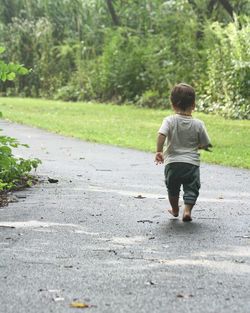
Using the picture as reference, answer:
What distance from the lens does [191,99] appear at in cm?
707

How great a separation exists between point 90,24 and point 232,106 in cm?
1631

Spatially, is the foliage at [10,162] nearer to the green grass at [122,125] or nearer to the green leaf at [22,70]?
the green leaf at [22,70]

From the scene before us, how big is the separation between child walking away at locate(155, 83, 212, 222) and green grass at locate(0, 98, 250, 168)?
5271 millimetres

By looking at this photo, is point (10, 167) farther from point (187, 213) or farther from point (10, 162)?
point (187, 213)

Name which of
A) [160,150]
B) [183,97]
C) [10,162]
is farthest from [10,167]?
[183,97]

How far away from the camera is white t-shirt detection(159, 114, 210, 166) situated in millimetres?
7062

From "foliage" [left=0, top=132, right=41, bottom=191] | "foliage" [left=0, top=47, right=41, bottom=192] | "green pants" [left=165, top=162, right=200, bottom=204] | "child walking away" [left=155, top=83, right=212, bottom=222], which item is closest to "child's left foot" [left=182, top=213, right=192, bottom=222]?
"child walking away" [left=155, top=83, right=212, bottom=222]

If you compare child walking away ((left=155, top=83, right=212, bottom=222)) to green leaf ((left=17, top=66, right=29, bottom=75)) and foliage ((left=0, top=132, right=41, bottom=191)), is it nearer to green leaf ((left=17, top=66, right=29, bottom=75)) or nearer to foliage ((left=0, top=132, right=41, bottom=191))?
green leaf ((left=17, top=66, right=29, bottom=75))

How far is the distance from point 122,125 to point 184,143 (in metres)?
14.1

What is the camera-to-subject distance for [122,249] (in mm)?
5859

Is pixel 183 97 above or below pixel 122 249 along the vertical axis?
above

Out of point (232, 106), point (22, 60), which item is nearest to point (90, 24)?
point (22, 60)

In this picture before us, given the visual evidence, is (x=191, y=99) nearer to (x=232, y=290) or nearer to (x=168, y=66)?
(x=232, y=290)

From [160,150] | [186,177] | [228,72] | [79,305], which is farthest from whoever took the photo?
[228,72]
